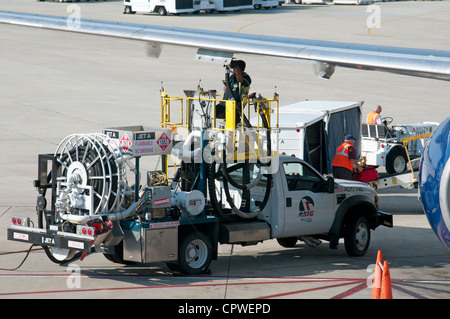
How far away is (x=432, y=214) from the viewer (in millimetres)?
11453

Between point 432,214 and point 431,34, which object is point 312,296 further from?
point 431,34

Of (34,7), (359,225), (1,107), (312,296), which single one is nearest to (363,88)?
(1,107)

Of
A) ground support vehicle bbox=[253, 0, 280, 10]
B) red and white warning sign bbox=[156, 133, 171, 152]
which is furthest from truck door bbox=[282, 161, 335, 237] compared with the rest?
ground support vehicle bbox=[253, 0, 280, 10]

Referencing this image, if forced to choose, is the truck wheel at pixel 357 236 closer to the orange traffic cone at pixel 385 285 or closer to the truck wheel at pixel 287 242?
the truck wheel at pixel 287 242

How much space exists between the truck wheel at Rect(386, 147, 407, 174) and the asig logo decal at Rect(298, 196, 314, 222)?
32.4ft

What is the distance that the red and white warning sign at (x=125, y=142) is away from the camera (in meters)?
14.3

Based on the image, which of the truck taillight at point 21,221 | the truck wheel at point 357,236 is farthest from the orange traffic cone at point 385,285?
the truck taillight at point 21,221

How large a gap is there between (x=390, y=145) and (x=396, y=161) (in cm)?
60

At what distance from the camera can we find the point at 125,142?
1436cm

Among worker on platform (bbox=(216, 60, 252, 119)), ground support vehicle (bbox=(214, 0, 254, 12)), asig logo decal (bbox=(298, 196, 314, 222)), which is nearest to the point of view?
worker on platform (bbox=(216, 60, 252, 119))

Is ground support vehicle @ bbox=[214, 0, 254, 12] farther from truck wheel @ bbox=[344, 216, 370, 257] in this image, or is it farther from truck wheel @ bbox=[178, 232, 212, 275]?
truck wheel @ bbox=[178, 232, 212, 275]

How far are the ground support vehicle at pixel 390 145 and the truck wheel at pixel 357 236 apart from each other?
27.9ft

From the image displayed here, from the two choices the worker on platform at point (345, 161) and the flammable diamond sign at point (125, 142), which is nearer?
the flammable diamond sign at point (125, 142)

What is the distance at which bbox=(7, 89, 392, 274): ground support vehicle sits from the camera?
13.7m
